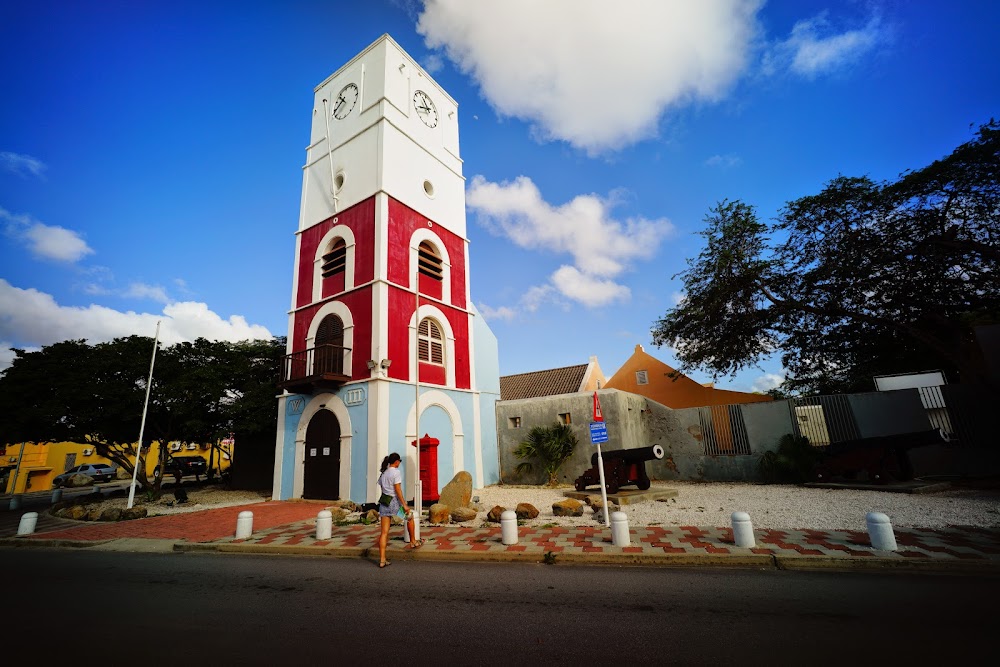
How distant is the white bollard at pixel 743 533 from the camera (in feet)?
20.9

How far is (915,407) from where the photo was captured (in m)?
14.7

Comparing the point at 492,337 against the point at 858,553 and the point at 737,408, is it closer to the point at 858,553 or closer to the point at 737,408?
the point at 737,408

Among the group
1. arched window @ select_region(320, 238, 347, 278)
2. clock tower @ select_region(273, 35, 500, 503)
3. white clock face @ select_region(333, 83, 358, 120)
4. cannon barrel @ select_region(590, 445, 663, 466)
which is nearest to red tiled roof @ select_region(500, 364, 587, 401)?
clock tower @ select_region(273, 35, 500, 503)

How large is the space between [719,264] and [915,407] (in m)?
7.99

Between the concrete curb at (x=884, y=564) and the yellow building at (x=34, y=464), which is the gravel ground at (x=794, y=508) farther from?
the yellow building at (x=34, y=464)

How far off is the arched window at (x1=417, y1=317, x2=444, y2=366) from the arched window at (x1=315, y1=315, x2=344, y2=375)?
2699 mm

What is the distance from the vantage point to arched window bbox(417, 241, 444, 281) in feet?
55.9

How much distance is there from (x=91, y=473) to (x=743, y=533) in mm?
42334

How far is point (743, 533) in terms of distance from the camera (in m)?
6.41

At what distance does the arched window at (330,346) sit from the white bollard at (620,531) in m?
10.4

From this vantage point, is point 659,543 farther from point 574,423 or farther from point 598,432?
point 574,423

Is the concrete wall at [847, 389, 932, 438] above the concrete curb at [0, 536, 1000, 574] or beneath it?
above

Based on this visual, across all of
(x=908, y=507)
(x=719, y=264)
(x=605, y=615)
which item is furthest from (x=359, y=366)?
(x=908, y=507)

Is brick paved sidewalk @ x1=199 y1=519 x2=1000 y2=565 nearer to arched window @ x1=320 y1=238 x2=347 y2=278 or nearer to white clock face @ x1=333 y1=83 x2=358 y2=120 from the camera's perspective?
arched window @ x1=320 y1=238 x2=347 y2=278
